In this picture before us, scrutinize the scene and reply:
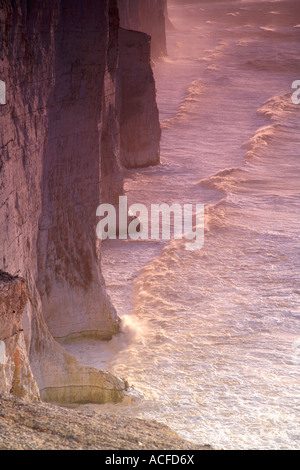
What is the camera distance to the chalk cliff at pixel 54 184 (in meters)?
4.05

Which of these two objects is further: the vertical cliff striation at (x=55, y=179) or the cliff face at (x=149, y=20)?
the cliff face at (x=149, y=20)

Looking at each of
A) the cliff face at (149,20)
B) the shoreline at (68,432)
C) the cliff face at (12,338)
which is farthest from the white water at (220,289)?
the cliff face at (149,20)

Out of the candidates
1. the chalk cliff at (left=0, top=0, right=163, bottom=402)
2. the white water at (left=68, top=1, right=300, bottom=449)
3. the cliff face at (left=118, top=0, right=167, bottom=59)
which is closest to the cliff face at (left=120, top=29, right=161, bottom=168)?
the white water at (left=68, top=1, right=300, bottom=449)

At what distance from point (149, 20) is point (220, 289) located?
15507 mm

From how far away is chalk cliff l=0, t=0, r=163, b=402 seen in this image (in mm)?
4051

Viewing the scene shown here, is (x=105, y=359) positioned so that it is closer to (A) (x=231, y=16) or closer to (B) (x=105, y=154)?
(B) (x=105, y=154)

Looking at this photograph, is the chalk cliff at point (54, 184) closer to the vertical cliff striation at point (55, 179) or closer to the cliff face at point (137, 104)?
the vertical cliff striation at point (55, 179)

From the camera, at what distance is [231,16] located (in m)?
28.9

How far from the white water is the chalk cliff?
1.34 feet

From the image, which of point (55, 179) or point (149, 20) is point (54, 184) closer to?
point (55, 179)

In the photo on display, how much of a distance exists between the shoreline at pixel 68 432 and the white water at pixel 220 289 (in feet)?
4.96

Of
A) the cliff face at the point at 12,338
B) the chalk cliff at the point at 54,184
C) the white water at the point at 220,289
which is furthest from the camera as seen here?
the white water at the point at 220,289

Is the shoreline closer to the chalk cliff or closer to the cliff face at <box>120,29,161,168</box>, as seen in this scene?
the chalk cliff

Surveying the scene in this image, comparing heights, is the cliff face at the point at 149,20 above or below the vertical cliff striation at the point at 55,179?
above
